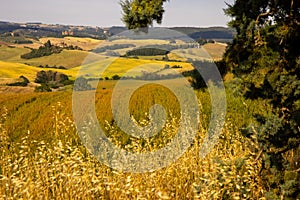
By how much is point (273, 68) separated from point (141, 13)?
156 centimetres

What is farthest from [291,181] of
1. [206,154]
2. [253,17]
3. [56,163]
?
[56,163]

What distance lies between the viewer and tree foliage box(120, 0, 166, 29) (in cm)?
395

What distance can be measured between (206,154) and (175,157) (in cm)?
45

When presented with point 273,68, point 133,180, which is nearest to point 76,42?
point 133,180

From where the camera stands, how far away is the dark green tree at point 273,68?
335 centimetres

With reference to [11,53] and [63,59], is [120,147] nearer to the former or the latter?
[63,59]

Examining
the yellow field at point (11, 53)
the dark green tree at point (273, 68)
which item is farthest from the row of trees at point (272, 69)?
the yellow field at point (11, 53)

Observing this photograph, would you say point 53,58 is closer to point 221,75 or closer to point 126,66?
point 126,66

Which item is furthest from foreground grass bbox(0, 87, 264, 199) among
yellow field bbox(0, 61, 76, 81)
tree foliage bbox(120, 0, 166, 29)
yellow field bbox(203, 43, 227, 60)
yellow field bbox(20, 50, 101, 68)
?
yellow field bbox(20, 50, 101, 68)

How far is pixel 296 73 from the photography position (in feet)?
11.4

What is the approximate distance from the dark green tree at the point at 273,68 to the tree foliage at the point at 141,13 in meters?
0.79

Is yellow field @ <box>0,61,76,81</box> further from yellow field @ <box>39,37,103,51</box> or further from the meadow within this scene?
the meadow

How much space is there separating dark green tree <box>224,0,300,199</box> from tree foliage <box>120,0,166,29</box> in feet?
2.61

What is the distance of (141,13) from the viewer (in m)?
4.00
